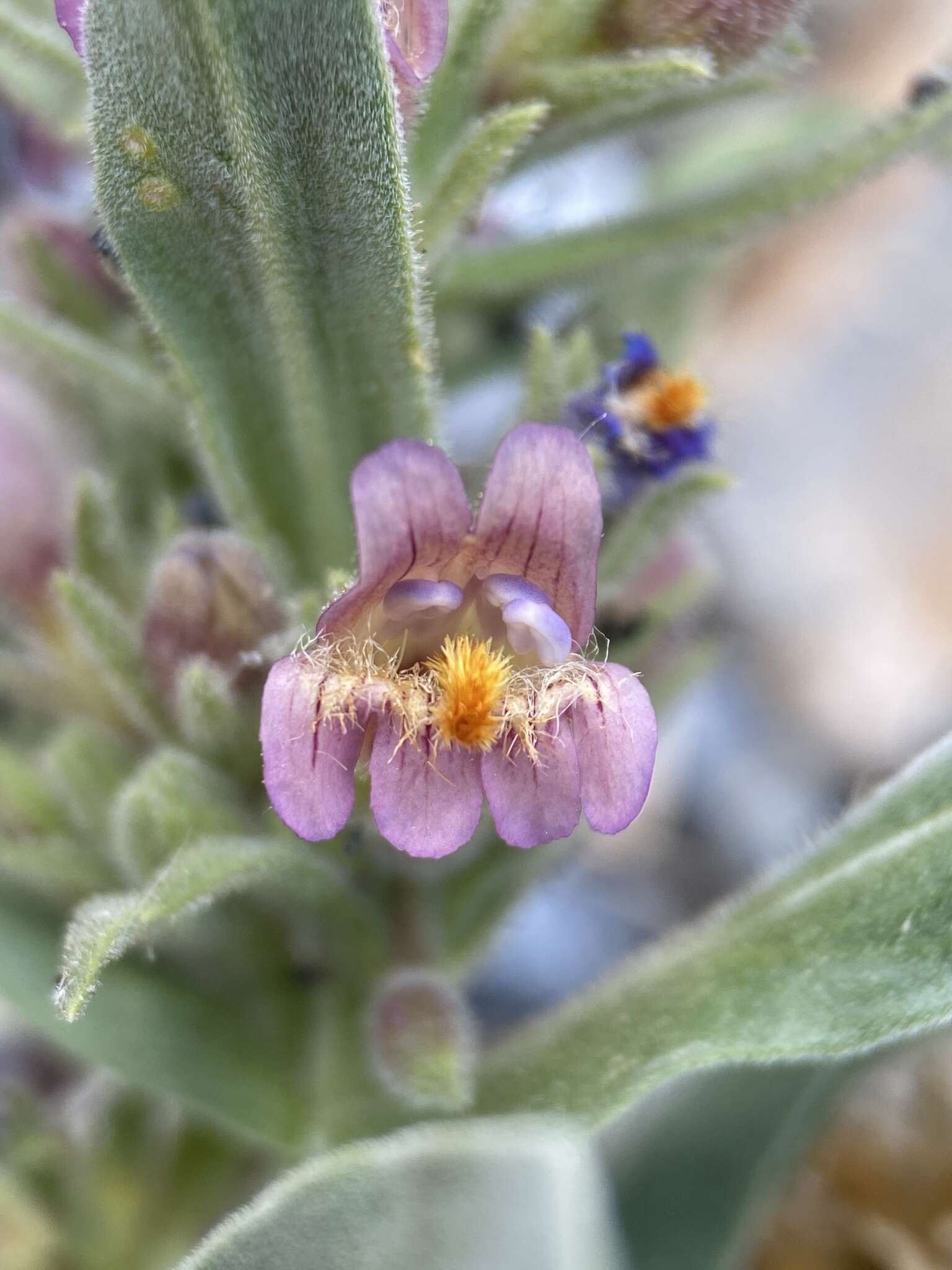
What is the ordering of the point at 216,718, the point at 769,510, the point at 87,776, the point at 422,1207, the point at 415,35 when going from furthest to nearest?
the point at 769,510 < the point at 87,776 < the point at 216,718 < the point at 415,35 < the point at 422,1207

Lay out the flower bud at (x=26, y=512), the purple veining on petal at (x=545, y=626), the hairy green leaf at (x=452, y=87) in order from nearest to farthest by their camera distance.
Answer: the purple veining on petal at (x=545, y=626)
the hairy green leaf at (x=452, y=87)
the flower bud at (x=26, y=512)

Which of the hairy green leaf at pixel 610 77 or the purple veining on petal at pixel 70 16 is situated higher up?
the hairy green leaf at pixel 610 77

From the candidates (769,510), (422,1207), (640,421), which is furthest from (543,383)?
(769,510)

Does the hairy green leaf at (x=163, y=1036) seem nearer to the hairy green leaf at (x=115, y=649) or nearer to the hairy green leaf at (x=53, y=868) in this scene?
the hairy green leaf at (x=53, y=868)

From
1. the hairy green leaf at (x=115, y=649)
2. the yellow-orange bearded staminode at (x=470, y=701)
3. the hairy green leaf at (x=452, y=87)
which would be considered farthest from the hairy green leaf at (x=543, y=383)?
the hairy green leaf at (x=115, y=649)

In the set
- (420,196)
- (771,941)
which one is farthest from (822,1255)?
(420,196)

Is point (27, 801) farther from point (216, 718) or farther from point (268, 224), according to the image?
point (268, 224)

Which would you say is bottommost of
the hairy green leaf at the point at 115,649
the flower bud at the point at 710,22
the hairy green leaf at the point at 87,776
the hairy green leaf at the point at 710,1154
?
the hairy green leaf at the point at 710,1154

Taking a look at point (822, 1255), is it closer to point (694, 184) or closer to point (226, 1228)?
point (226, 1228)
